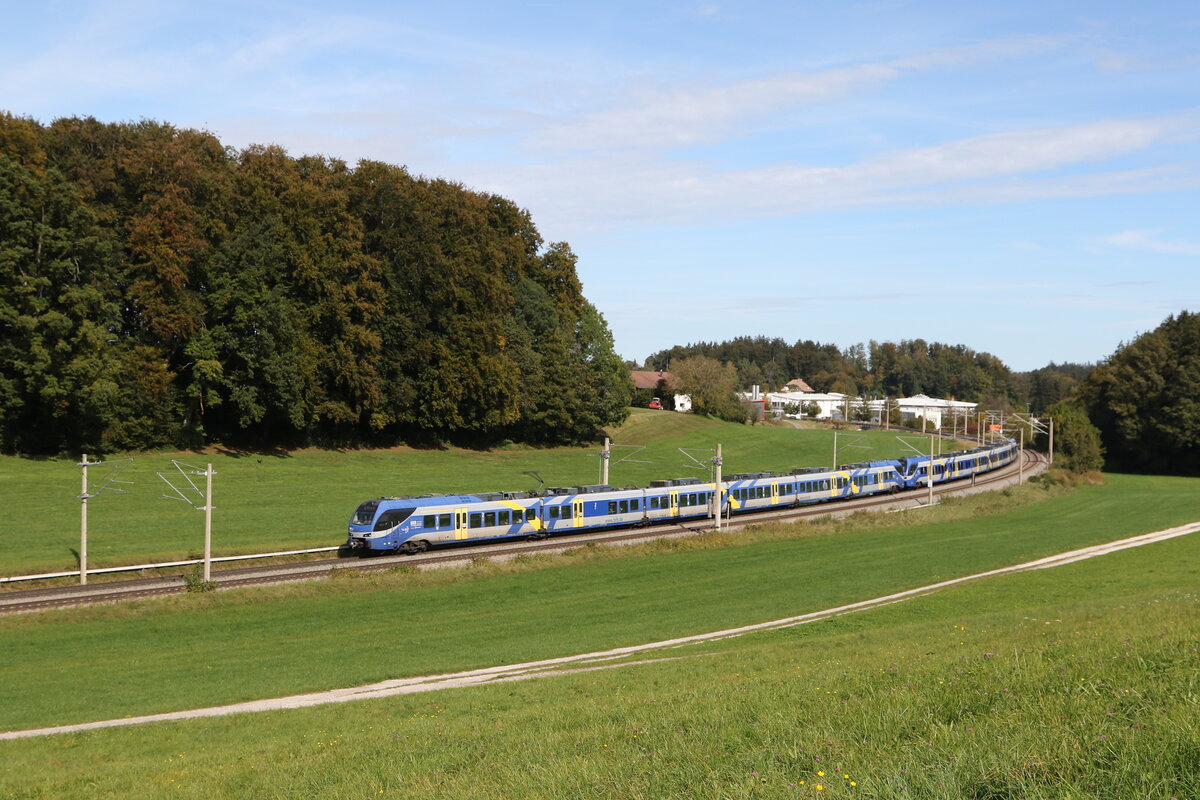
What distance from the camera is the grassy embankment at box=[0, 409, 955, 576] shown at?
42.0 metres

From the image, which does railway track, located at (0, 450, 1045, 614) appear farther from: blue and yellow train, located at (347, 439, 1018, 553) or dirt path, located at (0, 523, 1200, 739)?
dirt path, located at (0, 523, 1200, 739)

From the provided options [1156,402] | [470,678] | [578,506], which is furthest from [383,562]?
[1156,402]

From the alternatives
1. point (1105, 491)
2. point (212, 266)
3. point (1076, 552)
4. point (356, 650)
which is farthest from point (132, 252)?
point (1105, 491)

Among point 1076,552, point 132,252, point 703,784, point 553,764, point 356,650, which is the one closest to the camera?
point 703,784

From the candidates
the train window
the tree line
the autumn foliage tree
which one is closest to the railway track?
the train window

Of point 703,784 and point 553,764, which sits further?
point 553,764

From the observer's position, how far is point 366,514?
43.4 metres

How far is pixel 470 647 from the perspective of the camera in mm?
27672

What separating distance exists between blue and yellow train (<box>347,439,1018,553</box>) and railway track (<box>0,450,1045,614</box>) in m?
0.72

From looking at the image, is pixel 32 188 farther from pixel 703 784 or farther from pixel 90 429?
pixel 703 784

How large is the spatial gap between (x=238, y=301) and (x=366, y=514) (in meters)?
29.3

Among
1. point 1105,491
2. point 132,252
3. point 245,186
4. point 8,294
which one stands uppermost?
point 245,186

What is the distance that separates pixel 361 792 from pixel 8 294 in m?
56.8

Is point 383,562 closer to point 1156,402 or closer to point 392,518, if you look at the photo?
point 392,518
